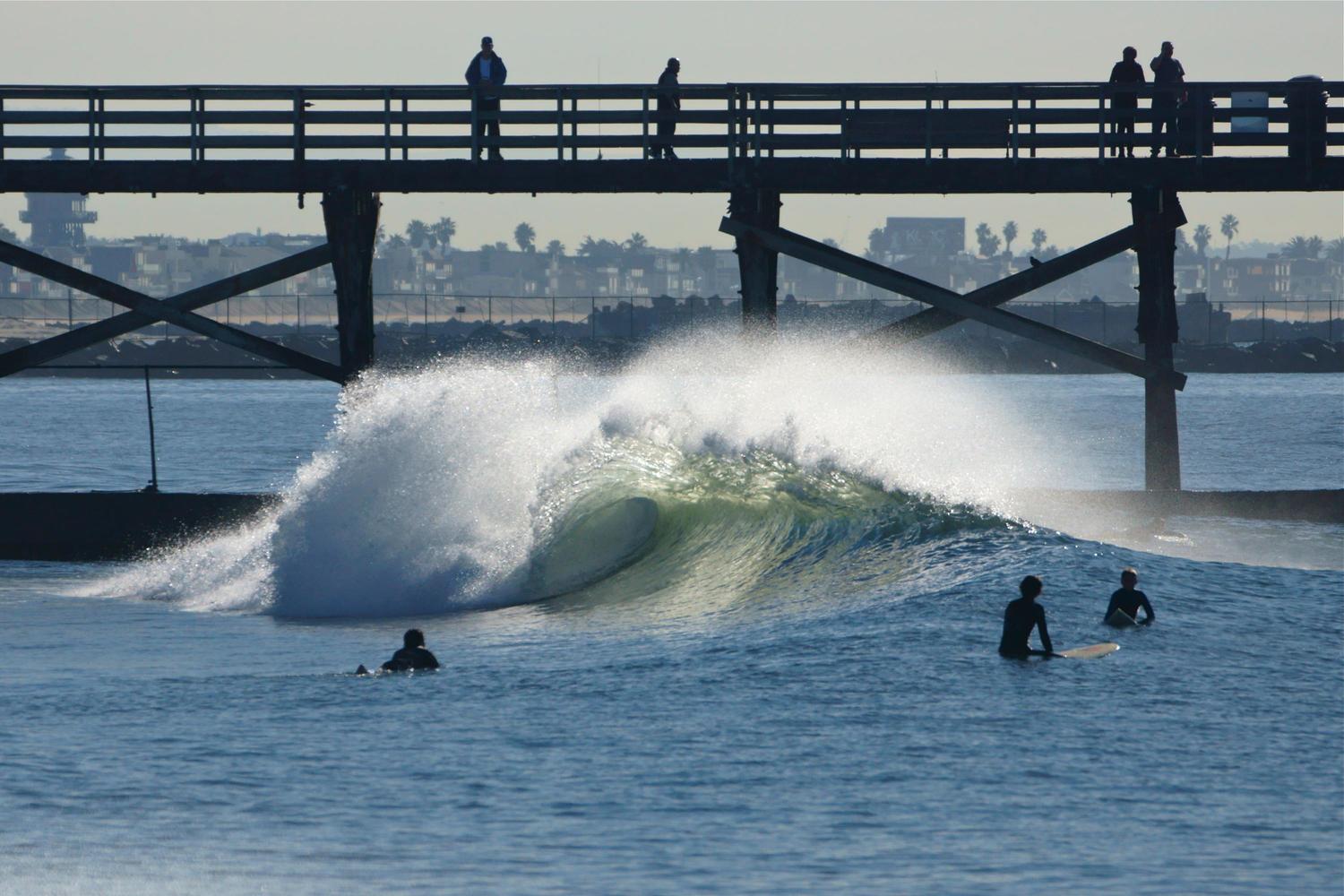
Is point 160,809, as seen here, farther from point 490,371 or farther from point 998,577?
point 490,371

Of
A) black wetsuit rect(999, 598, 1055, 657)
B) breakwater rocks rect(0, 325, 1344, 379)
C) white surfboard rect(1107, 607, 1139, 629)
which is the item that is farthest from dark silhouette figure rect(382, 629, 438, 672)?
breakwater rocks rect(0, 325, 1344, 379)

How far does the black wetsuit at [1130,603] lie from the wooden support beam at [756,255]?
752 cm

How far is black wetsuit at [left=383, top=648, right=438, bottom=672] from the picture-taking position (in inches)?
565

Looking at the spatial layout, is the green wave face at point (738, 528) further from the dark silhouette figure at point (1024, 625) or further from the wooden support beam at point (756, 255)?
the dark silhouette figure at point (1024, 625)

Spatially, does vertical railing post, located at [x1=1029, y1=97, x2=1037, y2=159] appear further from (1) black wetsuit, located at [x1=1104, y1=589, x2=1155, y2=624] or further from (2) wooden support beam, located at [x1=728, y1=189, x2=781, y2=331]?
(1) black wetsuit, located at [x1=1104, y1=589, x2=1155, y2=624]

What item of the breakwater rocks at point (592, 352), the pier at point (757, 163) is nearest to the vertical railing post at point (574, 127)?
the pier at point (757, 163)

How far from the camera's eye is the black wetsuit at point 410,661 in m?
14.3

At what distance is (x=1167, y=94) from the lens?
21.6 m

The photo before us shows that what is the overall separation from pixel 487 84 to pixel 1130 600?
10.2 m

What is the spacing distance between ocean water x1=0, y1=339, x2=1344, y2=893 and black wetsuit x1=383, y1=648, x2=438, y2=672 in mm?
222

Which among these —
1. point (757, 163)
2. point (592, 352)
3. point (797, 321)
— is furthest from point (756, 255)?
point (797, 321)

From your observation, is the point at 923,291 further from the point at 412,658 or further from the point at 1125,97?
the point at 412,658

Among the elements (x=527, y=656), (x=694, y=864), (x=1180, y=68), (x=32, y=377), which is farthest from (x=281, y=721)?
(x=32, y=377)

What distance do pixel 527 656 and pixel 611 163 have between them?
320 inches
